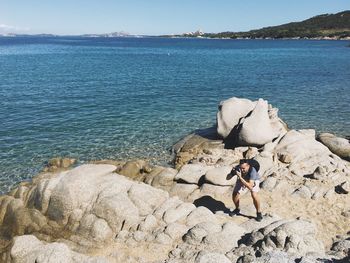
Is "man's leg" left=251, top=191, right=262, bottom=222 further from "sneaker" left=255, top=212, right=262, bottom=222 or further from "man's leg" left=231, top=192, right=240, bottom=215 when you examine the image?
"man's leg" left=231, top=192, right=240, bottom=215

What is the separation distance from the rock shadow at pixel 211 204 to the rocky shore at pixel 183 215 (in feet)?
0.17

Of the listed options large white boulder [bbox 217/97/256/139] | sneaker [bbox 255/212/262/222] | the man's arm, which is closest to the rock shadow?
sneaker [bbox 255/212/262/222]

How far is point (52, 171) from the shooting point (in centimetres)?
2522

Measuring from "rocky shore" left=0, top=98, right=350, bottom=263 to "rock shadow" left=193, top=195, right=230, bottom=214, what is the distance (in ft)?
0.17

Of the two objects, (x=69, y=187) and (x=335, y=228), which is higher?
(x=69, y=187)

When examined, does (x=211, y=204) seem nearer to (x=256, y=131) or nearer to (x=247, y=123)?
(x=256, y=131)

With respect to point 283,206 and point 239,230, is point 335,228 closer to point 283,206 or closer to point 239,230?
point 283,206

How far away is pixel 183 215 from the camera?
1600 cm

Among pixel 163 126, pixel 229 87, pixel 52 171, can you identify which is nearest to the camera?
pixel 52 171

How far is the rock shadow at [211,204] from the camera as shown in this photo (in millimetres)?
18609

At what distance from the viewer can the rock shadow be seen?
18.6 meters

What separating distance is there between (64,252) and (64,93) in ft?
125

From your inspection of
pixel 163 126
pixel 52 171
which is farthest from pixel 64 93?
pixel 52 171

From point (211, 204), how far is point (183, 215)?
3583 millimetres
